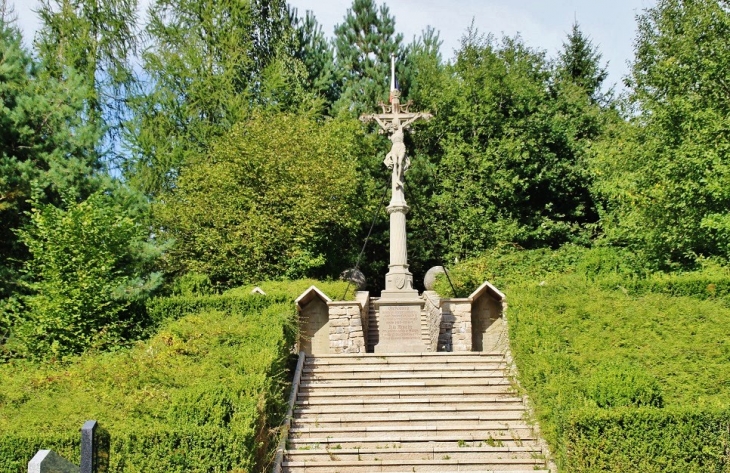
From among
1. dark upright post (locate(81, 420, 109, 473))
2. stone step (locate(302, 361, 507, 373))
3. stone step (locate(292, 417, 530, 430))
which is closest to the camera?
dark upright post (locate(81, 420, 109, 473))

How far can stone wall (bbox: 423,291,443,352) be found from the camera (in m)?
18.8

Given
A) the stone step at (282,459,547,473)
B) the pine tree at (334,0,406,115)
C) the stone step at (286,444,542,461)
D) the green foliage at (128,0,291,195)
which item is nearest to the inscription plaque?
the stone step at (286,444,542,461)

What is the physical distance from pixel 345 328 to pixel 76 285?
20.6ft

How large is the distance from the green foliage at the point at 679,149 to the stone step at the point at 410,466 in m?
9.56

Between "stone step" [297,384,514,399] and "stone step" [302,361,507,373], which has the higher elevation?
"stone step" [302,361,507,373]

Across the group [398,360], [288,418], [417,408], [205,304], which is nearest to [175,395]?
[288,418]

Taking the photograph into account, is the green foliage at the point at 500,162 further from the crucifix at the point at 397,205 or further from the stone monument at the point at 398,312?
the crucifix at the point at 397,205

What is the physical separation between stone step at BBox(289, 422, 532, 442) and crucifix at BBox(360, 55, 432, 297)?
545 centimetres

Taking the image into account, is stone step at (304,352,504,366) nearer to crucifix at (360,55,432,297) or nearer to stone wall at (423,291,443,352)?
crucifix at (360,55,432,297)

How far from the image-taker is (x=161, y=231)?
24562mm

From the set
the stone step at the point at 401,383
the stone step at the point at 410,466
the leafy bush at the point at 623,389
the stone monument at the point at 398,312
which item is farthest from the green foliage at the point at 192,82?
the leafy bush at the point at 623,389

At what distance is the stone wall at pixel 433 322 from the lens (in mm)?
18781

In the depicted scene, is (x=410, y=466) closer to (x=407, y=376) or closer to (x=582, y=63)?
Result: (x=407, y=376)

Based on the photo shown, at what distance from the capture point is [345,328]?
17719mm
